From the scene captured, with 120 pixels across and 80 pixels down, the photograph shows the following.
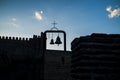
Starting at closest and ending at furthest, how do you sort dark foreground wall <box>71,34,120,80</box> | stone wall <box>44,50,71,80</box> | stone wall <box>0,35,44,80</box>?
dark foreground wall <box>71,34,120,80</box>, stone wall <box>0,35,44,80</box>, stone wall <box>44,50,71,80</box>

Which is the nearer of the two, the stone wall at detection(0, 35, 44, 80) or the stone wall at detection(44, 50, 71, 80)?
the stone wall at detection(0, 35, 44, 80)

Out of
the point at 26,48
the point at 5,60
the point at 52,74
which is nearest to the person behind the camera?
the point at 5,60

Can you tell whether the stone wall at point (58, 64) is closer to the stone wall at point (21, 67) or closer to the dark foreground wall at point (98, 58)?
the stone wall at point (21, 67)

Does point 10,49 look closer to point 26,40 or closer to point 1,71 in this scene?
point 26,40

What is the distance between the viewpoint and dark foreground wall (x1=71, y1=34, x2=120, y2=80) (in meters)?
4.75

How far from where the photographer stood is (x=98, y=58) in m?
4.81

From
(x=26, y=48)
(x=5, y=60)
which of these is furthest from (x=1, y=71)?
(x=26, y=48)

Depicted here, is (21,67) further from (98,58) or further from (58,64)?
(98,58)

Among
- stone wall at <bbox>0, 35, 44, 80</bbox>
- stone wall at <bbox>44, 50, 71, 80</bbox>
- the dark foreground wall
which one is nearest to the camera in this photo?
the dark foreground wall

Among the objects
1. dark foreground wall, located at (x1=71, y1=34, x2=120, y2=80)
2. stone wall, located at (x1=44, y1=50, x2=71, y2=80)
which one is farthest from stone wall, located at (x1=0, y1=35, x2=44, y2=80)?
dark foreground wall, located at (x1=71, y1=34, x2=120, y2=80)

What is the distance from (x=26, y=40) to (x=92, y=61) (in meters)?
25.0

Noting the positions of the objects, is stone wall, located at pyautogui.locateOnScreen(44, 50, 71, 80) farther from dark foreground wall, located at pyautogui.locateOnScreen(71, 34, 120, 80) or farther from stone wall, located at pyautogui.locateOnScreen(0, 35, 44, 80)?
dark foreground wall, located at pyautogui.locateOnScreen(71, 34, 120, 80)

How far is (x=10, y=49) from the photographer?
28453 millimetres

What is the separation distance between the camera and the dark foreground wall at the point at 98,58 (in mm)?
4746
